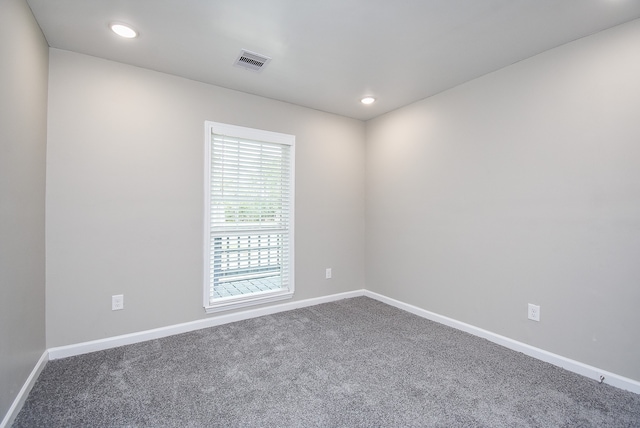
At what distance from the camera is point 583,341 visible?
215 centimetres

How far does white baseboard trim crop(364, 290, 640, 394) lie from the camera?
1.98 meters

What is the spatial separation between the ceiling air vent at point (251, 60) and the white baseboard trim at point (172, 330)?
2411 mm

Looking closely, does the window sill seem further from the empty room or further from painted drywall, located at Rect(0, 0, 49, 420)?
painted drywall, located at Rect(0, 0, 49, 420)

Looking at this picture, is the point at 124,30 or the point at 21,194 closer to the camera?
the point at 21,194

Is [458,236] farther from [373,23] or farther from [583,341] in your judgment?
[373,23]

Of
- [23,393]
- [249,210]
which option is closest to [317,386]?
[23,393]

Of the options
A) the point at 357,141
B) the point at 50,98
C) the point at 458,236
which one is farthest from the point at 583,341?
the point at 50,98

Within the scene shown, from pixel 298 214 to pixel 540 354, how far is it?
8.47 ft

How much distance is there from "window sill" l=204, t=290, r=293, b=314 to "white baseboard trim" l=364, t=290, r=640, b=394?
1.48m

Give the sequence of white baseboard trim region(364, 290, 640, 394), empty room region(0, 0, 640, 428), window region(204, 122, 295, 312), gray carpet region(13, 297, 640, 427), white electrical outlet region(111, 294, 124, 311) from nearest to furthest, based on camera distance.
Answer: gray carpet region(13, 297, 640, 427) < empty room region(0, 0, 640, 428) < white baseboard trim region(364, 290, 640, 394) < white electrical outlet region(111, 294, 124, 311) < window region(204, 122, 295, 312)

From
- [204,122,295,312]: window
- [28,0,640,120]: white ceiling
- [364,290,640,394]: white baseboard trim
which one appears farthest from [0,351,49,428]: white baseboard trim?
[364,290,640,394]: white baseboard trim

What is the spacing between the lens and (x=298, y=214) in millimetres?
3547

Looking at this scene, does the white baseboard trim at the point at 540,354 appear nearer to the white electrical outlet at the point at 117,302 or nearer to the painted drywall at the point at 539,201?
the painted drywall at the point at 539,201

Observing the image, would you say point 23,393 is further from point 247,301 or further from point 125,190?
point 247,301
